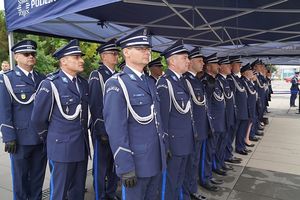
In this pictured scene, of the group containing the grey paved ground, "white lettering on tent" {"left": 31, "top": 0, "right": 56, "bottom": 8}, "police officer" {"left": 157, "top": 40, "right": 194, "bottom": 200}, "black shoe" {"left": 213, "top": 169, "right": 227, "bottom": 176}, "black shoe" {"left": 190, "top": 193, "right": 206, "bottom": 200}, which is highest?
"white lettering on tent" {"left": 31, "top": 0, "right": 56, "bottom": 8}

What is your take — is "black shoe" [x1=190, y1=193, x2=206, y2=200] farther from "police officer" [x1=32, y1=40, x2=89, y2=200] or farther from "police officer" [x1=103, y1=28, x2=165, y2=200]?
"police officer" [x1=32, y1=40, x2=89, y2=200]

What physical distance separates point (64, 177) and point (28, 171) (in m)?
0.78

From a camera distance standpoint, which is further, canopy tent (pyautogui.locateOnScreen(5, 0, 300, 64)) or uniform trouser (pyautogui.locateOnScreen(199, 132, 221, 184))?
uniform trouser (pyautogui.locateOnScreen(199, 132, 221, 184))

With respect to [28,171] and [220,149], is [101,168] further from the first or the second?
[220,149]

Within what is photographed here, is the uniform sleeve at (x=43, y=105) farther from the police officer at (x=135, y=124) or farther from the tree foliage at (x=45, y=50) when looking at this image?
the tree foliage at (x=45, y=50)

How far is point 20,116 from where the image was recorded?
9.75 ft

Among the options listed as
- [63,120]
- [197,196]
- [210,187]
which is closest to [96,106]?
[63,120]

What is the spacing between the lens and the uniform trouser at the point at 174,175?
2848 millimetres

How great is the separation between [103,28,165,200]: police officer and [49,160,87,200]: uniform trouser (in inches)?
26.1

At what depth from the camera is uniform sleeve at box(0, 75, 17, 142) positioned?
2852 mm

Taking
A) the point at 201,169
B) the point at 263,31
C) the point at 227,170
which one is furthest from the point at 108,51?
the point at 263,31

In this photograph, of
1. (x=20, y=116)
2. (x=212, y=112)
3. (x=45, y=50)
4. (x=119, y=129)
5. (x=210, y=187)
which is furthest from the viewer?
(x=45, y=50)

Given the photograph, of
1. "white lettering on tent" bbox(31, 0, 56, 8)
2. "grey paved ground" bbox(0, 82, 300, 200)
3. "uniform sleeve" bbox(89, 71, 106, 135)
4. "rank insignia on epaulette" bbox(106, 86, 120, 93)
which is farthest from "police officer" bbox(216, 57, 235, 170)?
"white lettering on tent" bbox(31, 0, 56, 8)

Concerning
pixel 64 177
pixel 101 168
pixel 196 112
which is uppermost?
pixel 196 112
